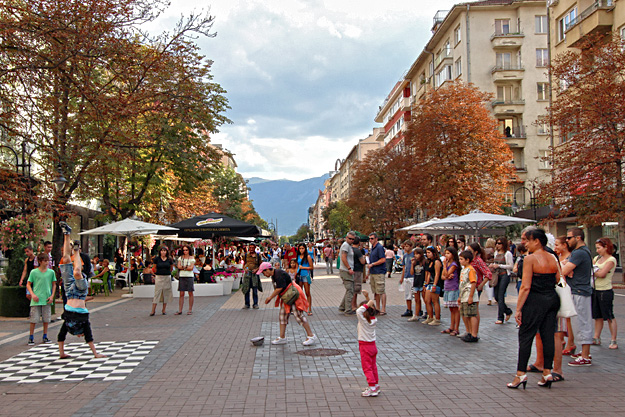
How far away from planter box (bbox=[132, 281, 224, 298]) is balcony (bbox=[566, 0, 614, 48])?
19435 mm

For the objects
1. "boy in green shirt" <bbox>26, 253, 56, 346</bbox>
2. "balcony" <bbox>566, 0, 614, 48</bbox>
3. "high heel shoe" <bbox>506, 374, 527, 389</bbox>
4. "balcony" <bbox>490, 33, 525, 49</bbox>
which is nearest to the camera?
"high heel shoe" <bbox>506, 374, 527, 389</bbox>

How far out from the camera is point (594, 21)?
27312 mm

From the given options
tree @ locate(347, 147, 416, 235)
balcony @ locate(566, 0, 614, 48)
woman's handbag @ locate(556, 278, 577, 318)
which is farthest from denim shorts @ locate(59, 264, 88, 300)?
tree @ locate(347, 147, 416, 235)

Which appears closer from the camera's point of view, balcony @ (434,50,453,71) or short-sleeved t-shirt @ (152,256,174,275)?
short-sleeved t-shirt @ (152,256,174,275)

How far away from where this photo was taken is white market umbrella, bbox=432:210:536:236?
16.7m

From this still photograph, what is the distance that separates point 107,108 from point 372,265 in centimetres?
679

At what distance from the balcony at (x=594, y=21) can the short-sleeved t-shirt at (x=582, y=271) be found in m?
21.1

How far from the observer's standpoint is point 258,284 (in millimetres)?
15914

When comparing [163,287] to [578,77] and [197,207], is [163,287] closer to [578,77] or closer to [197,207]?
[578,77]

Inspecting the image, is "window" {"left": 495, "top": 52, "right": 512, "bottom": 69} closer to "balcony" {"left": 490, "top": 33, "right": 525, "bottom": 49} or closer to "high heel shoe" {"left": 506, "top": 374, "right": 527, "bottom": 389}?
"balcony" {"left": 490, "top": 33, "right": 525, "bottom": 49}

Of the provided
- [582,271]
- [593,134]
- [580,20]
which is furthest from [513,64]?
[582,271]

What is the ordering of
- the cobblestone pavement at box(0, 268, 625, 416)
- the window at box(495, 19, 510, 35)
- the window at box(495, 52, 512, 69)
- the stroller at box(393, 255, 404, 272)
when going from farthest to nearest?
1. the window at box(495, 19, 510, 35)
2. the window at box(495, 52, 512, 69)
3. the stroller at box(393, 255, 404, 272)
4. the cobblestone pavement at box(0, 268, 625, 416)

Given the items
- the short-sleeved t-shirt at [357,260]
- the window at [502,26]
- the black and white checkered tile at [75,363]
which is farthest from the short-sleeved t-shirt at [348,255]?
the window at [502,26]

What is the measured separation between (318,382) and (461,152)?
95.6ft
